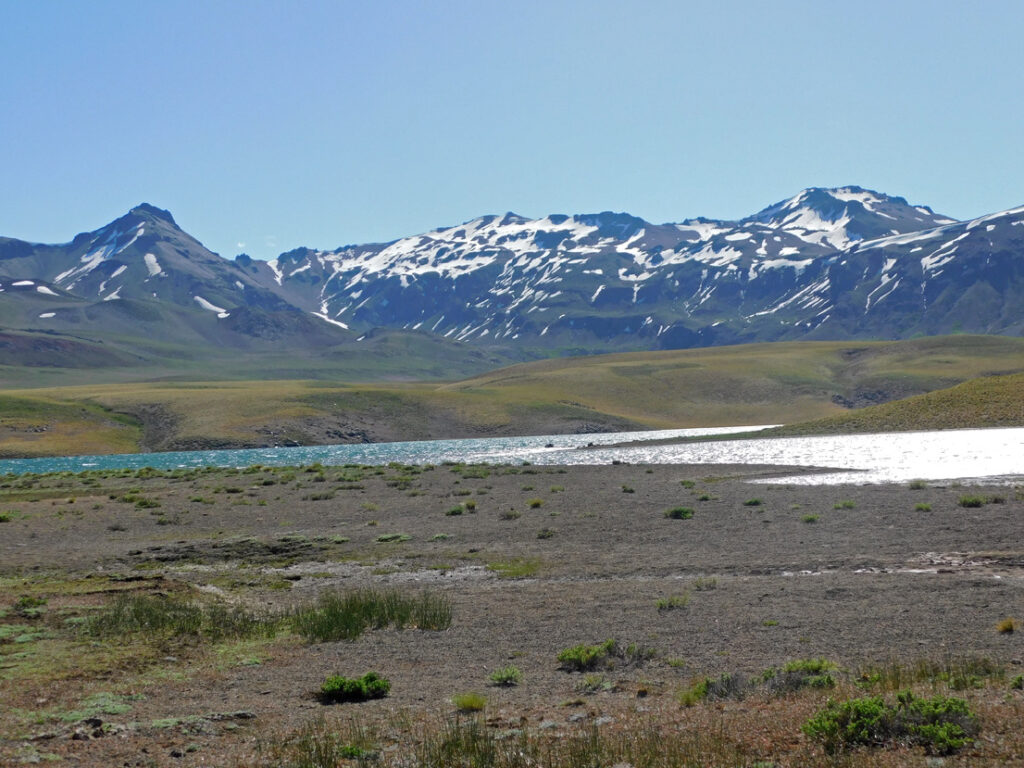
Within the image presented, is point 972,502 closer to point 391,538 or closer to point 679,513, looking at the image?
point 679,513

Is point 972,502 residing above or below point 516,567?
above

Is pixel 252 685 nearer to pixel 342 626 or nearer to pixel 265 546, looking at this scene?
pixel 342 626

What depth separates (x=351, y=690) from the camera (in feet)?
49.7

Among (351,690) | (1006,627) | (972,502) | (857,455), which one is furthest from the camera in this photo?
(857,455)

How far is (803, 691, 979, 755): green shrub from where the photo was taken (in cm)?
1057

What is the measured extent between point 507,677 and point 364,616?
6504mm

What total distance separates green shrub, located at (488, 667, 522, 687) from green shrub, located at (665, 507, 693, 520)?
Result: 2475 cm

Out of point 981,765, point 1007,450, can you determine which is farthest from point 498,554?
point 1007,450

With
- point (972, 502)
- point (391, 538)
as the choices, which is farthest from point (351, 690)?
point (972, 502)

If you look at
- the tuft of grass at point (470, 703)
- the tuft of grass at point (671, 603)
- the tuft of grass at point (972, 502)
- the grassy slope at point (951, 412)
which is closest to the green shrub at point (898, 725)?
the tuft of grass at point (470, 703)

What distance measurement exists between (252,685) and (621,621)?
8.57 m

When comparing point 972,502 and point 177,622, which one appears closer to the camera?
point 177,622

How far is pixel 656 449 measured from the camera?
10888 cm

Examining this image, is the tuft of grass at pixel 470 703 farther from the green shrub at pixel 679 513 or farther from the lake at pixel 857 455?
the lake at pixel 857 455
